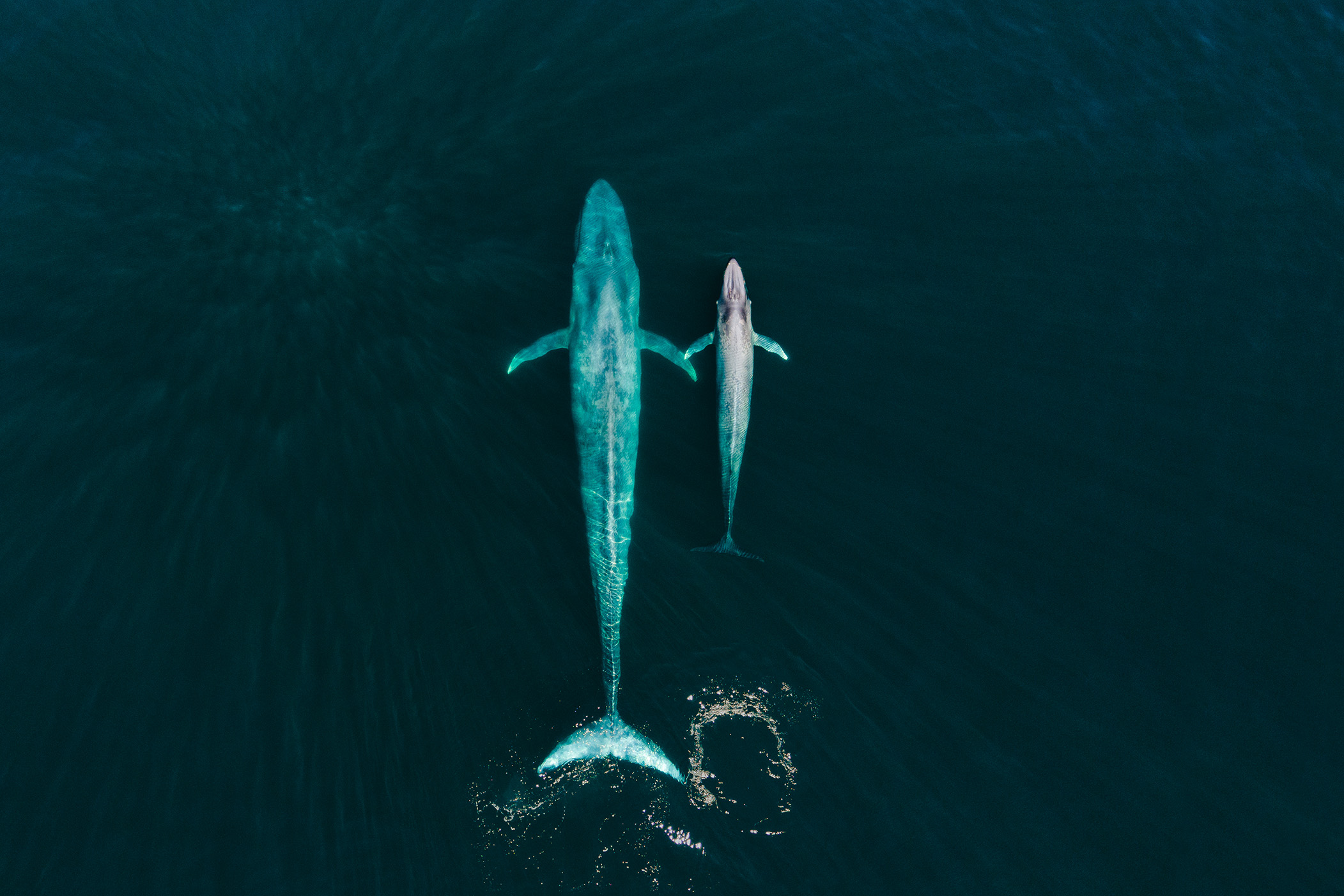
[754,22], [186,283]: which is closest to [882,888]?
[186,283]

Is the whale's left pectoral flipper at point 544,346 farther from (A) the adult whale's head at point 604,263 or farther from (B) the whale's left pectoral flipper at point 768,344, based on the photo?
(B) the whale's left pectoral flipper at point 768,344

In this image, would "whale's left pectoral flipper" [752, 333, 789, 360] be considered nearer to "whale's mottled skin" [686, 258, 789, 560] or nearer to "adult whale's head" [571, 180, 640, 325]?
"whale's mottled skin" [686, 258, 789, 560]

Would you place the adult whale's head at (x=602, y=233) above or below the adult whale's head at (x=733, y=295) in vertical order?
above

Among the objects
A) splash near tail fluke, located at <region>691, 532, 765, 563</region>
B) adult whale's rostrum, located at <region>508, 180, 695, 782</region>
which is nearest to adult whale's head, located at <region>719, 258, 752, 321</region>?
adult whale's rostrum, located at <region>508, 180, 695, 782</region>

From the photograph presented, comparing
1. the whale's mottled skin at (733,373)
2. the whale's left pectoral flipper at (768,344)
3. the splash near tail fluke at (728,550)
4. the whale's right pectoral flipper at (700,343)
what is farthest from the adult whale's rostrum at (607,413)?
the splash near tail fluke at (728,550)

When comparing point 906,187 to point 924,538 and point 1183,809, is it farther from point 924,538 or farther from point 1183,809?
point 1183,809

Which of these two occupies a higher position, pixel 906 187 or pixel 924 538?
pixel 906 187
